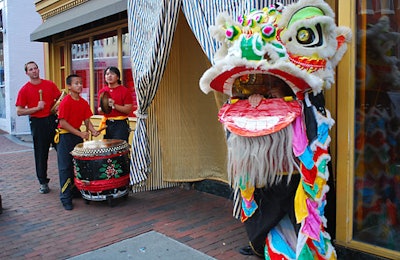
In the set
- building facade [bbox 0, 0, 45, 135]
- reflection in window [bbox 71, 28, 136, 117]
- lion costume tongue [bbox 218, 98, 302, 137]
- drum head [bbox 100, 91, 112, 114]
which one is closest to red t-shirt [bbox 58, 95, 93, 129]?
drum head [bbox 100, 91, 112, 114]

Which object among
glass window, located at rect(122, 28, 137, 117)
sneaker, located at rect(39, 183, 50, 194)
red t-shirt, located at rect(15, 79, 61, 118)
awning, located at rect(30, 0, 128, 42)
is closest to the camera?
red t-shirt, located at rect(15, 79, 61, 118)

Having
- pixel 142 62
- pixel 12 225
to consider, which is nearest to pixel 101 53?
pixel 142 62

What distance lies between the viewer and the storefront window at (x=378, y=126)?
3057 millimetres

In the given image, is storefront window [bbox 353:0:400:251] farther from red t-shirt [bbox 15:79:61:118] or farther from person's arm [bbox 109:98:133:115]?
red t-shirt [bbox 15:79:61:118]

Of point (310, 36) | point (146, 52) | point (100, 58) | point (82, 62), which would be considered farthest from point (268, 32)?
point (82, 62)

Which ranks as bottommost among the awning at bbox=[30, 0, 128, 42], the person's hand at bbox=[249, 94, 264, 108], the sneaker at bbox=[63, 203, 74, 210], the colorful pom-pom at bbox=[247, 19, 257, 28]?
the sneaker at bbox=[63, 203, 74, 210]

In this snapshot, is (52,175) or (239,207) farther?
(52,175)

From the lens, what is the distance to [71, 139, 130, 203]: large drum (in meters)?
4.91

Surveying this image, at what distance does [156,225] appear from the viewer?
4457 millimetres

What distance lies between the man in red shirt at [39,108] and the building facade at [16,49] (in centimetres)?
842

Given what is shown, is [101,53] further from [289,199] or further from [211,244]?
[289,199]

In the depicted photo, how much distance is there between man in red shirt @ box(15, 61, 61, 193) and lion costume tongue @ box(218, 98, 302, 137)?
3.65 metres

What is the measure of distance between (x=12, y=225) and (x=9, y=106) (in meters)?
9.96

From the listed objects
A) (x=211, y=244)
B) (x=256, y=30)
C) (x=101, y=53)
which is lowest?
(x=211, y=244)
